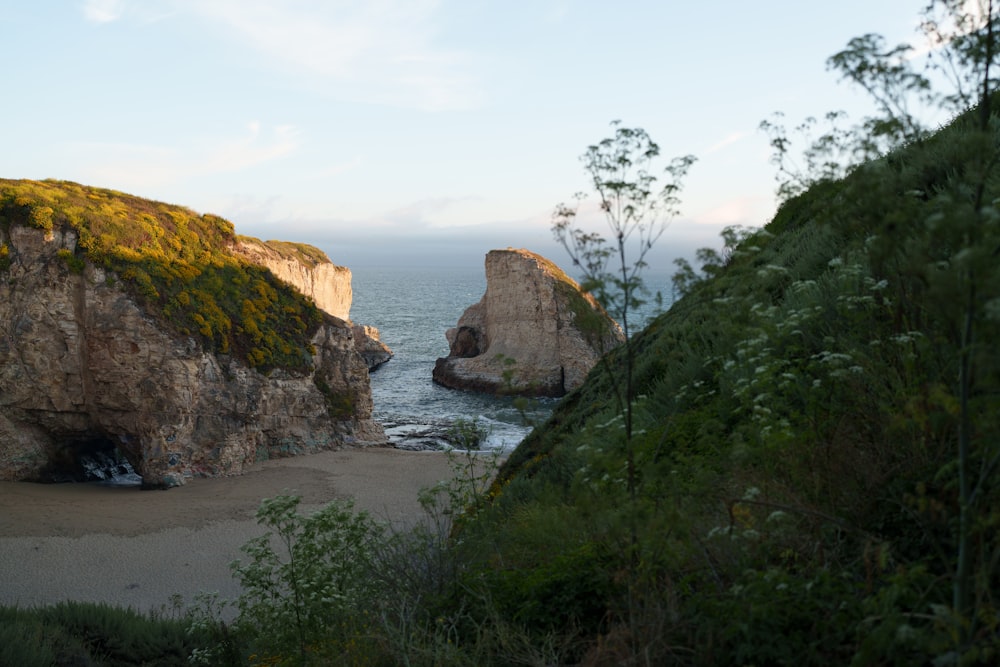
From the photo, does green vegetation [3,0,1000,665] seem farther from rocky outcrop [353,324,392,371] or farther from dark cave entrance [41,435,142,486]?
rocky outcrop [353,324,392,371]

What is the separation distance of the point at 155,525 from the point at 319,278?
3728 cm

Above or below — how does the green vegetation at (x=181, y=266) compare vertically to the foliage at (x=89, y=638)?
above

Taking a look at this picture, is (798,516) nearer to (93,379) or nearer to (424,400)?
(93,379)

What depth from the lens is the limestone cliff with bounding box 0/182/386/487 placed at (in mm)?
21047

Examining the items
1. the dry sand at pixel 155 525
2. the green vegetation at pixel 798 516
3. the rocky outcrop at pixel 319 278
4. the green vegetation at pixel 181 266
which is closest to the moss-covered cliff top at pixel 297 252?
the rocky outcrop at pixel 319 278

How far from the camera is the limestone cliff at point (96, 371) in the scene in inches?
829

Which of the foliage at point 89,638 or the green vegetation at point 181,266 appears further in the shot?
the green vegetation at point 181,266

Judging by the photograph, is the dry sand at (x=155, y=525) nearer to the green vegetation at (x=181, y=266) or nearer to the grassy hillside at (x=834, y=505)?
the green vegetation at (x=181, y=266)

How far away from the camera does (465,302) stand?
408 ft

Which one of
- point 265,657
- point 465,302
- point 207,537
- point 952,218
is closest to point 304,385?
point 207,537

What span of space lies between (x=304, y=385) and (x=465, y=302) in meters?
98.6

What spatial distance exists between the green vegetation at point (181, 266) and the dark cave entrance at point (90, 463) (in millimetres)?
5009

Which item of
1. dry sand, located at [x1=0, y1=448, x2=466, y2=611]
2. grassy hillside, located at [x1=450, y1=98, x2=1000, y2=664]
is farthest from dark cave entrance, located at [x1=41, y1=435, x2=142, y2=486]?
grassy hillside, located at [x1=450, y1=98, x2=1000, y2=664]

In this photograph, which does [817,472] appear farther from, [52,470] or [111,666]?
[52,470]
